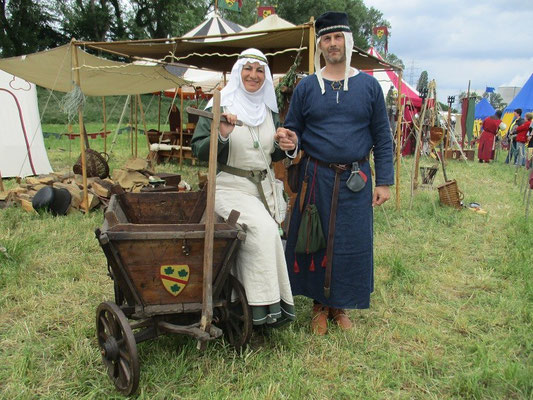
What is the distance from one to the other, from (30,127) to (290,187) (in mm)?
7296

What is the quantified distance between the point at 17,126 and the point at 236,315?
7438 millimetres

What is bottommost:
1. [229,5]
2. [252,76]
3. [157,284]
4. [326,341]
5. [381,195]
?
[326,341]

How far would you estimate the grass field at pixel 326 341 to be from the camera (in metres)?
2.12

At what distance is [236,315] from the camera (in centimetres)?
235

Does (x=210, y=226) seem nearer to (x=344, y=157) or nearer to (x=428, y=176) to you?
(x=344, y=157)

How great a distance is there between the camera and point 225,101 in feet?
7.87

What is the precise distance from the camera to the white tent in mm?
7859

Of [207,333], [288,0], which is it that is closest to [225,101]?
[207,333]

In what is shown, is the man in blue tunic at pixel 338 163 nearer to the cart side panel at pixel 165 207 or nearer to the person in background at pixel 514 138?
the cart side panel at pixel 165 207

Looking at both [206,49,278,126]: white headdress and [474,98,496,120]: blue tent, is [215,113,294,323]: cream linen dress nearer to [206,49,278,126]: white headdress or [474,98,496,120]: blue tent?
[206,49,278,126]: white headdress

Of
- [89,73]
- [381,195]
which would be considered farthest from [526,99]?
[381,195]

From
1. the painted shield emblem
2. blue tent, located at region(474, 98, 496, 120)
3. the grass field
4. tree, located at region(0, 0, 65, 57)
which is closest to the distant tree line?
tree, located at region(0, 0, 65, 57)

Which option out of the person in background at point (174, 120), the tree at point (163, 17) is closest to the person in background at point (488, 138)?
the person in background at point (174, 120)

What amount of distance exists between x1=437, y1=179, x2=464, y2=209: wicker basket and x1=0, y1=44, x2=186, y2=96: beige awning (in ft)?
15.2
